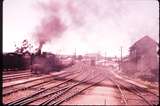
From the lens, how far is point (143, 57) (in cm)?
3969

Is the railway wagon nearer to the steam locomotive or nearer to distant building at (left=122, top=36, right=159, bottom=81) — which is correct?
the steam locomotive

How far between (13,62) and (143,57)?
20.2 m

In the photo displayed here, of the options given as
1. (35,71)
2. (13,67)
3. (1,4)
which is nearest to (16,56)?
(13,67)

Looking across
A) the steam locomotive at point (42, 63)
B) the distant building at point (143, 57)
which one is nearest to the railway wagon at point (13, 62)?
the steam locomotive at point (42, 63)

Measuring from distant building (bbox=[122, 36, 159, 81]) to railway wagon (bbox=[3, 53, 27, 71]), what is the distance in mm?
17797

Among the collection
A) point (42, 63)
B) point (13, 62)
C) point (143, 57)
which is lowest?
point (42, 63)

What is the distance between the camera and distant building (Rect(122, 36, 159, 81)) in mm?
36469

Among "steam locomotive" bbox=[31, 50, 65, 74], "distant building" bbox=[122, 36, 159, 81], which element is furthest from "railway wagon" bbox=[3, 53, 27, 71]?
"distant building" bbox=[122, 36, 159, 81]

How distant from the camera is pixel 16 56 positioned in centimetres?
3438

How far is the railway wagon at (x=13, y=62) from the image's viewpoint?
106 ft

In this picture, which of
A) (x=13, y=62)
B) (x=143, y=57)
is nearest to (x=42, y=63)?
(x=13, y=62)

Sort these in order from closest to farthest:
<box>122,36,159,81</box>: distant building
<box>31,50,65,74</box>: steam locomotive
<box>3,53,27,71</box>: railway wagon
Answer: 1. <box>31,50,65,74</box>: steam locomotive
2. <box>3,53,27,71</box>: railway wagon
3. <box>122,36,159,81</box>: distant building

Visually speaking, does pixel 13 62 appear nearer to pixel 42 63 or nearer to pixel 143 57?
pixel 42 63

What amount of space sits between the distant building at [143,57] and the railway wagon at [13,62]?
17.8 m
